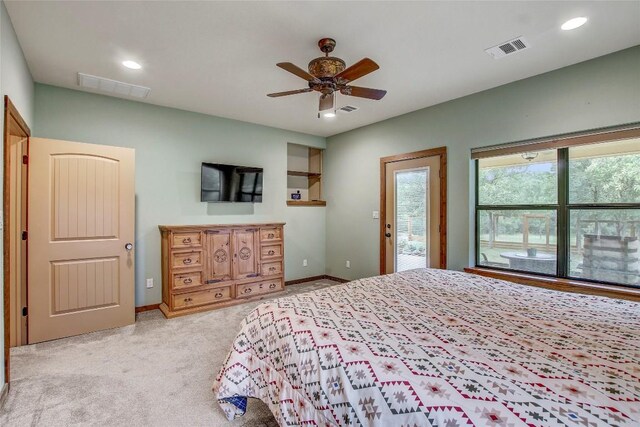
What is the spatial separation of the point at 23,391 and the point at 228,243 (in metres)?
2.29

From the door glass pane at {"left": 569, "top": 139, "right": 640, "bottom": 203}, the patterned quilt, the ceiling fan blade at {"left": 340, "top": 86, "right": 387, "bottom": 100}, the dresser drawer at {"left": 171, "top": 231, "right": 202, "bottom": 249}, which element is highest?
the ceiling fan blade at {"left": 340, "top": 86, "right": 387, "bottom": 100}

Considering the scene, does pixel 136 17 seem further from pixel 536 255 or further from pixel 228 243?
pixel 536 255

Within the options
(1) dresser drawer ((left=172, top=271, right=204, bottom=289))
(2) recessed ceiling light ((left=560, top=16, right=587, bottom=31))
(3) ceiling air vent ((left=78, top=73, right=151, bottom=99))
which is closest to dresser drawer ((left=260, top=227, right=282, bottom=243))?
(1) dresser drawer ((left=172, top=271, right=204, bottom=289))

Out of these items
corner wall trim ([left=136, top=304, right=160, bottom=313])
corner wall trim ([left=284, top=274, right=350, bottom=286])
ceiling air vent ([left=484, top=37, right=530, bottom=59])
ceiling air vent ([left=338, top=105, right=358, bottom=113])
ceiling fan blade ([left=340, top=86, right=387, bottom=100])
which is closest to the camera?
ceiling air vent ([left=484, top=37, right=530, bottom=59])

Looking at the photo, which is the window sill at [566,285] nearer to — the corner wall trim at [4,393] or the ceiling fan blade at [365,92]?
the ceiling fan blade at [365,92]

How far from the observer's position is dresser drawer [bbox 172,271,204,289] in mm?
3734

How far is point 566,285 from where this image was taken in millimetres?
2980

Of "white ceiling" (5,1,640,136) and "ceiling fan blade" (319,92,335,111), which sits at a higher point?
"white ceiling" (5,1,640,136)

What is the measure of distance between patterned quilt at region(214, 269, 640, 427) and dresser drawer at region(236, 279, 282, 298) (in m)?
2.35

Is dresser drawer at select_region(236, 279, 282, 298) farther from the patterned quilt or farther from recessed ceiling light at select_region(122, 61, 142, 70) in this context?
recessed ceiling light at select_region(122, 61, 142, 70)

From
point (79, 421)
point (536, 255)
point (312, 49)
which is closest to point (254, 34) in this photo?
point (312, 49)

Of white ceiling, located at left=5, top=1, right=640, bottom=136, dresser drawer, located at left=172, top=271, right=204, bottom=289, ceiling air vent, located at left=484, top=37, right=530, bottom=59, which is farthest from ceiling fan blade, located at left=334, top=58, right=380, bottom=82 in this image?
dresser drawer, located at left=172, top=271, right=204, bottom=289

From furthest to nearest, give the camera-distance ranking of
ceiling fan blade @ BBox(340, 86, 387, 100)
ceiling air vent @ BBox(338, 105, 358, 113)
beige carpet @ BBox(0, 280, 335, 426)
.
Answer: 1. ceiling air vent @ BBox(338, 105, 358, 113)
2. ceiling fan blade @ BBox(340, 86, 387, 100)
3. beige carpet @ BBox(0, 280, 335, 426)

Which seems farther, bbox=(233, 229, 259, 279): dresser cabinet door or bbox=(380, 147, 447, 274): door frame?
bbox=(233, 229, 259, 279): dresser cabinet door
